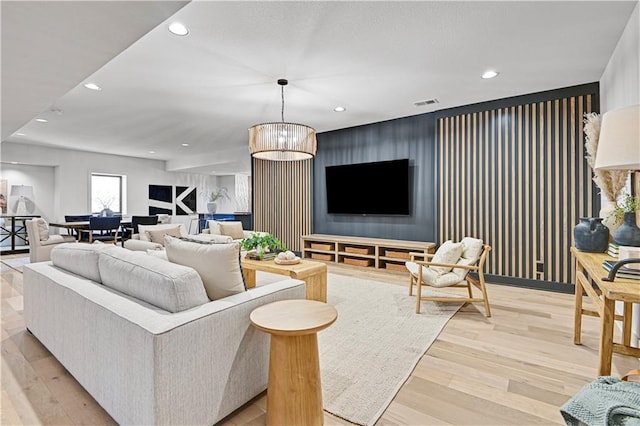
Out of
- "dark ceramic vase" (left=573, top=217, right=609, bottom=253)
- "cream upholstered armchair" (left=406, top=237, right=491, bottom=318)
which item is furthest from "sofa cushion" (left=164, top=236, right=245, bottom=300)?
"dark ceramic vase" (left=573, top=217, right=609, bottom=253)

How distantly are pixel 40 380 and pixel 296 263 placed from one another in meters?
2.24

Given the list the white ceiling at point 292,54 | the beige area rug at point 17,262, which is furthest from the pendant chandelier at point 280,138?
the beige area rug at point 17,262

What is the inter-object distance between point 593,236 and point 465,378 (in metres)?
1.48

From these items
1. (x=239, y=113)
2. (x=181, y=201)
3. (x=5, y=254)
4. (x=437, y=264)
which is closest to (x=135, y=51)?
(x=239, y=113)

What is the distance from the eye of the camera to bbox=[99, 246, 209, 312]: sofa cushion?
1556 mm

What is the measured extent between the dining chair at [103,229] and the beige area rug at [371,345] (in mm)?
5226

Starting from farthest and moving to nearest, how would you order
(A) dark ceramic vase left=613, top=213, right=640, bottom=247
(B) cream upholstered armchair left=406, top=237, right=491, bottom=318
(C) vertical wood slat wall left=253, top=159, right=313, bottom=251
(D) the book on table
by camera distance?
(C) vertical wood slat wall left=253, top=159, right=313, bottom=251 → (B) cream upholstered armchair left=406, top=237, right=491, bottom=318 → (A) dark ceramic vase left=613, top=213, right=640, bottom=247 → (D) the book on table

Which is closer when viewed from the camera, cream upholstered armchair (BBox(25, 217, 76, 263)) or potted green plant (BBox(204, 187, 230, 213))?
cream upholstered armchair (BBox(25, 217, 76, 263))

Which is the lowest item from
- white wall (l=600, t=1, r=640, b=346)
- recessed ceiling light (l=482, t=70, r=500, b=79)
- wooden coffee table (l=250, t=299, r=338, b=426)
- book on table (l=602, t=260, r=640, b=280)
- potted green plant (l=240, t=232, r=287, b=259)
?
wooden coffee table (l=250, t=299, r=338, b=426)

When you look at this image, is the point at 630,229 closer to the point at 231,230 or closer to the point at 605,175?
the point at 605,175

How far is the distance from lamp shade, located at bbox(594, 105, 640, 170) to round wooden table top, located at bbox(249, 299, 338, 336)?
166cm

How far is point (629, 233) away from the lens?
6.54 feet

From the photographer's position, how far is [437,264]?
317cm

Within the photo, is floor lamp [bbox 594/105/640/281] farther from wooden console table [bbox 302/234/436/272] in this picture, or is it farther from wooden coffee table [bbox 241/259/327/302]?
wooden console table [bbox 302/234/436/272]
